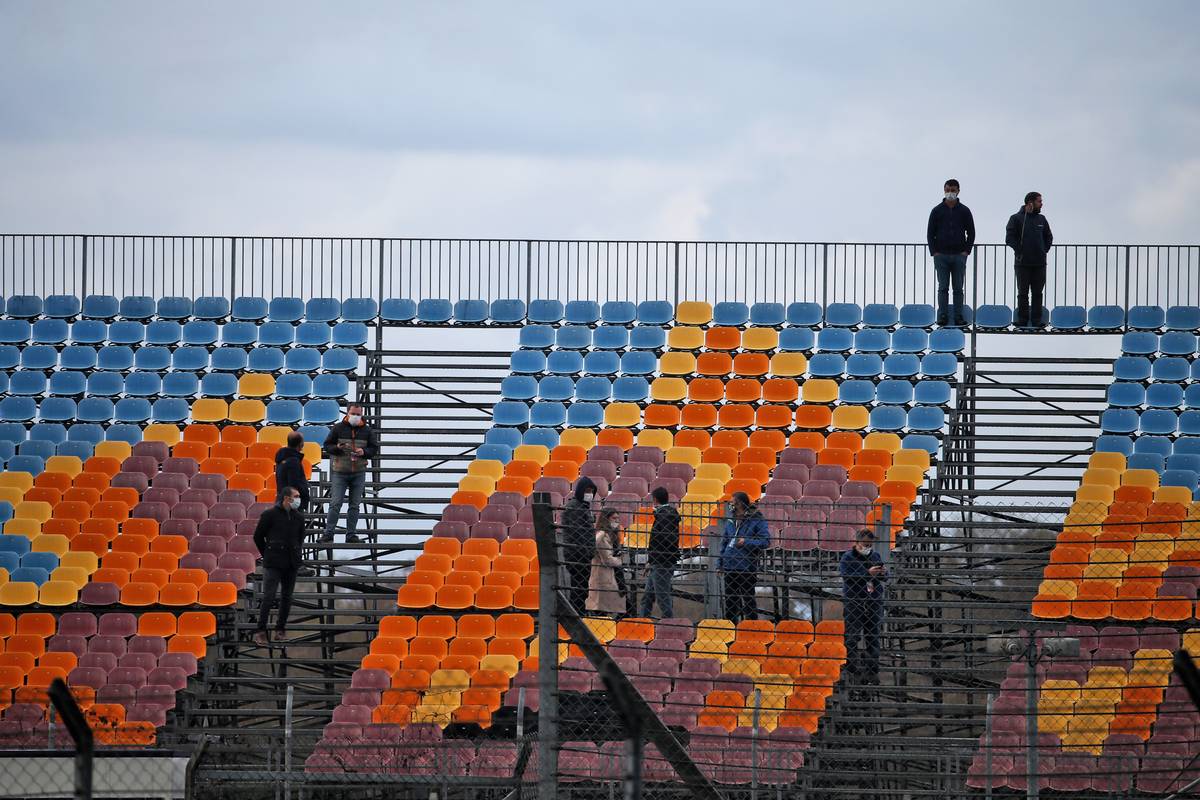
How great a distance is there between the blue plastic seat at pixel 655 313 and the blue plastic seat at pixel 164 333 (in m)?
6.74

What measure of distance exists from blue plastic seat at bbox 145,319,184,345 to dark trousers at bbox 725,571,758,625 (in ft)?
36.1

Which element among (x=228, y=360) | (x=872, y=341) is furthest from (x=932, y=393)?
(x=228, y=360)

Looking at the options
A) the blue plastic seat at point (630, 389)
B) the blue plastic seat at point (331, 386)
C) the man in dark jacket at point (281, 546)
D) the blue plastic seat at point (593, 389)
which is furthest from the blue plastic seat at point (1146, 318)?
the man in dark jacket at point (281, 546)

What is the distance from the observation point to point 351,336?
24016mm

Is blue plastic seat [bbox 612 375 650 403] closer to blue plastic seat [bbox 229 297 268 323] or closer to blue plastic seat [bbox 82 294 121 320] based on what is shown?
blue plastic seat [bbox 229 297 268 323]

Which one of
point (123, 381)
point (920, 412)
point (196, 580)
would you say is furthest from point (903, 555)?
point (123, 381)

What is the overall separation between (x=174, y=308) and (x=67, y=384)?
2068mm

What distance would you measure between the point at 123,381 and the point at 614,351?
23.1ft

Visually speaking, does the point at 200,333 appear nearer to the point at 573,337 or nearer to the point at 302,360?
the point at 302,360

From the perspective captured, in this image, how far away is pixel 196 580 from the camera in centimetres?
1919

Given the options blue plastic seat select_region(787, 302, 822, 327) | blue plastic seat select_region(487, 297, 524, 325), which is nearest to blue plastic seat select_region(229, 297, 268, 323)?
blue plastic seat select_region(487, 297, 524, 325)

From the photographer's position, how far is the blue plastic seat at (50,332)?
2450 cm

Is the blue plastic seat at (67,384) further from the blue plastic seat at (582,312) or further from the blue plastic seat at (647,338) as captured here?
the blue plastic seat at (647,338)

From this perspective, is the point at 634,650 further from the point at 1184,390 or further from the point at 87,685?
the point at 1184,390
